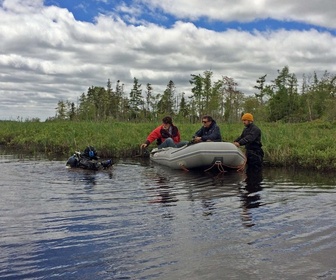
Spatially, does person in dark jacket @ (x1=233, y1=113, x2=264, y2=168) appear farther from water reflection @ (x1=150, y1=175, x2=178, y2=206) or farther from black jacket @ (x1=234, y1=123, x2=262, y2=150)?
water reflection @ (x1=150, y1=175, x2=178, y2=206)

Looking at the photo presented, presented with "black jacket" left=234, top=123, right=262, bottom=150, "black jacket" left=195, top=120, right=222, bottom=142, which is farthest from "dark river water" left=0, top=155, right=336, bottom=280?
"black jacket" left=195, top=120, right=222, bottom=142

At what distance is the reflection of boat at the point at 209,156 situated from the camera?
32.6ft

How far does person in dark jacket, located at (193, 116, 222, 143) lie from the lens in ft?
35.4

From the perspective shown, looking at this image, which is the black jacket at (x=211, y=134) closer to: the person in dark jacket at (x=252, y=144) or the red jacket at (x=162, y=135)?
the person in dark jacket at (x=252, y=144)

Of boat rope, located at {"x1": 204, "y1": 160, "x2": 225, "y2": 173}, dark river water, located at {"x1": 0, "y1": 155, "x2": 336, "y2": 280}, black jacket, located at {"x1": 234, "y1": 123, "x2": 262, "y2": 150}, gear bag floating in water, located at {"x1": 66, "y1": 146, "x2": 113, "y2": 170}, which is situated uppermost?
black jacket, located at {"x1": 234, "y1": 123, "x2": 262, "y2": 150}

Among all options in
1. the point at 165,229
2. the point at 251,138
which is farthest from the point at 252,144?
the point at 165,229

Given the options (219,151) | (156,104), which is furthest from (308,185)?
(156,104)

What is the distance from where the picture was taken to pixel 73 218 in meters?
5.20

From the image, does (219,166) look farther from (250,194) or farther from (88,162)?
(88,162)

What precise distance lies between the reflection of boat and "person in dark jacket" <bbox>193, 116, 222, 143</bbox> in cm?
60

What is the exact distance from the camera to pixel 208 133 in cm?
1102

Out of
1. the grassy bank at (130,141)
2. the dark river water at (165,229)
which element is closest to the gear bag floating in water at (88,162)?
the dark river water at (165,229)

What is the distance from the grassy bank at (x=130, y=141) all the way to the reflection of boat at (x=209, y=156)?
158 centimetres

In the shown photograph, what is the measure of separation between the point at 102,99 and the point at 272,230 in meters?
42.0
